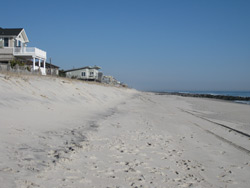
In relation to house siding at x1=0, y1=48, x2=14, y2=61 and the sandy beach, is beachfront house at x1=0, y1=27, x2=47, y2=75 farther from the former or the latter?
the sandy beach

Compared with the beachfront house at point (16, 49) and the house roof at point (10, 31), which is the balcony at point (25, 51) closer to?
the beachfront house at point (16, 49)

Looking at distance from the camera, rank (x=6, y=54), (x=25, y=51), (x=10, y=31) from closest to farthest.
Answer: (x=25, y=51) < (x=6, y=54) < (x=10, y=31)

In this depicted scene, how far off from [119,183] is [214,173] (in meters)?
2.24

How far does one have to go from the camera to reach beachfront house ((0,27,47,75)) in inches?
1119

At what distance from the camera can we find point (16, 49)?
28.6m

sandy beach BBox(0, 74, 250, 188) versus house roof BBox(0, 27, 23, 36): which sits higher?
house roof BBox(0, 27, 23, 36)

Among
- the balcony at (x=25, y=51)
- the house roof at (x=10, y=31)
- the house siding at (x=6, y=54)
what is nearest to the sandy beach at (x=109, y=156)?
the balcony at (x=25, y=51)

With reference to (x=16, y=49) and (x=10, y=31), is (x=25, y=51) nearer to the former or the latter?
(x=16, y=49)

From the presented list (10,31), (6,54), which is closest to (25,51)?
(6,54)

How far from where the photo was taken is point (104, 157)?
197 inches

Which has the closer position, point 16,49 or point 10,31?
point 16,49

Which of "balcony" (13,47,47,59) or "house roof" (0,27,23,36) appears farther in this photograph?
"house roof" (0,27,23,36)

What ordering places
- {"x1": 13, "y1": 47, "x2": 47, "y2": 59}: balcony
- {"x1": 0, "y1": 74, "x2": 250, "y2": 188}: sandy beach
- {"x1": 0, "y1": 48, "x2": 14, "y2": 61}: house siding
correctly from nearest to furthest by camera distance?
{"x1": 0, "y1": 74, "x2": 250, "y2": 188}: sandy beach, {"x1": 13, "y1": 47, "x2": 47, "y2": 59}: balcony, {"x1": 0, "y1": 48, "x2": 14, "y2": 61}: house siding

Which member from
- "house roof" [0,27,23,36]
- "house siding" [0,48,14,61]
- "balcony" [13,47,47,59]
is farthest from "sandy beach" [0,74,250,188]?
"house roof" [0,27,23,36]
